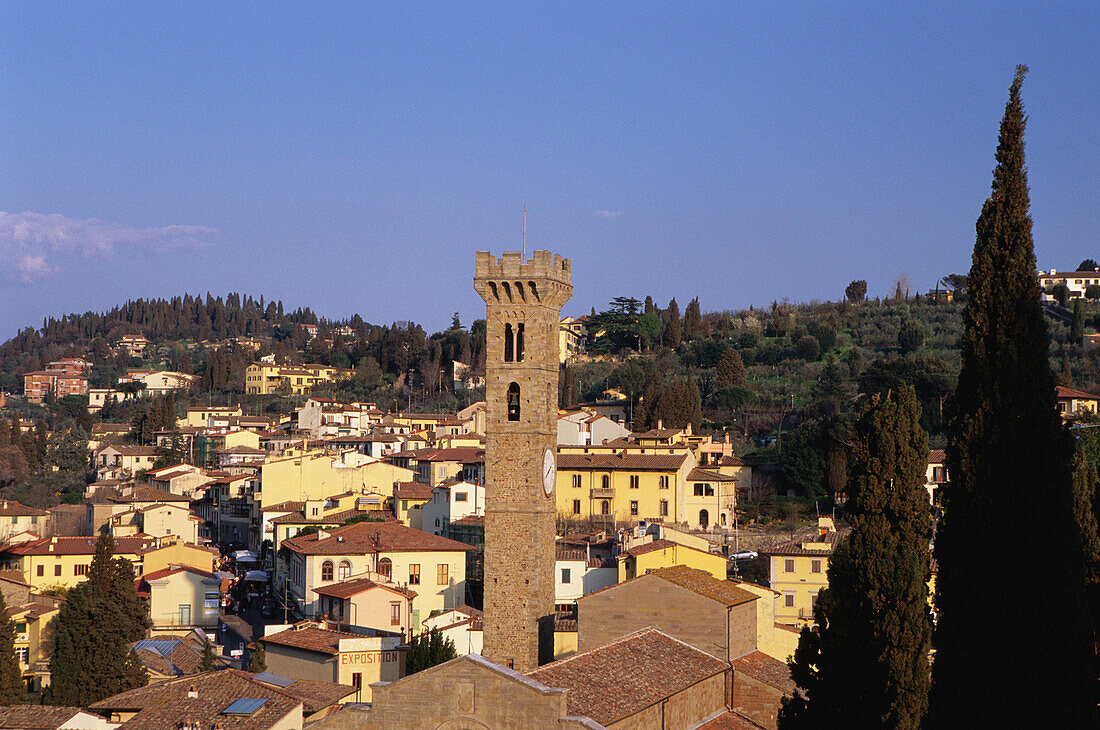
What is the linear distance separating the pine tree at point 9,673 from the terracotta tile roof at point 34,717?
14.0ft

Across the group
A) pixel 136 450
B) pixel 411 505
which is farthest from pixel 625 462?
pixel 136 450

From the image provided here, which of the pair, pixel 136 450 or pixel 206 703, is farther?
pixel 136 450

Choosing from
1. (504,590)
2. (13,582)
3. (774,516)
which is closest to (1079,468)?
(504,590)

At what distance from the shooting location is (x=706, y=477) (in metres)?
54.9

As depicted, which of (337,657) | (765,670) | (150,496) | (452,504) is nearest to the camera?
(765,670)

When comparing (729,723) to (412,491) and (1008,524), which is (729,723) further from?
(412,491)

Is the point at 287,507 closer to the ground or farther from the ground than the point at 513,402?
closer to the ground

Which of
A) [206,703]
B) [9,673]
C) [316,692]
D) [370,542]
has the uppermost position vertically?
[370,542]

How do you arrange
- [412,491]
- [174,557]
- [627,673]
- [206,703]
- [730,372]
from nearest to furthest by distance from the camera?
[627,673] → [206,703] → [174,557] → [412,491] → [730,372]

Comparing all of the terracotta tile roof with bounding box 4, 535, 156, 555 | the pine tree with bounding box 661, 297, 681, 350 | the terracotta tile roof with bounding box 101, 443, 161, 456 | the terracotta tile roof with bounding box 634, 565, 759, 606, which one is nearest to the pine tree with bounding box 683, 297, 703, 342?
the pine tree with bounding box 661, 297, 681, 350

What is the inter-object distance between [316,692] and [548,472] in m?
6.93

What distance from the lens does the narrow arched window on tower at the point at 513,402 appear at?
28.9m

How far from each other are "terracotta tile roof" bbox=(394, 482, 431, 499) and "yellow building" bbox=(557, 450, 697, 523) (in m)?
5.77

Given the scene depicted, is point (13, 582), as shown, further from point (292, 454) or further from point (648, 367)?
point (648, 367)
